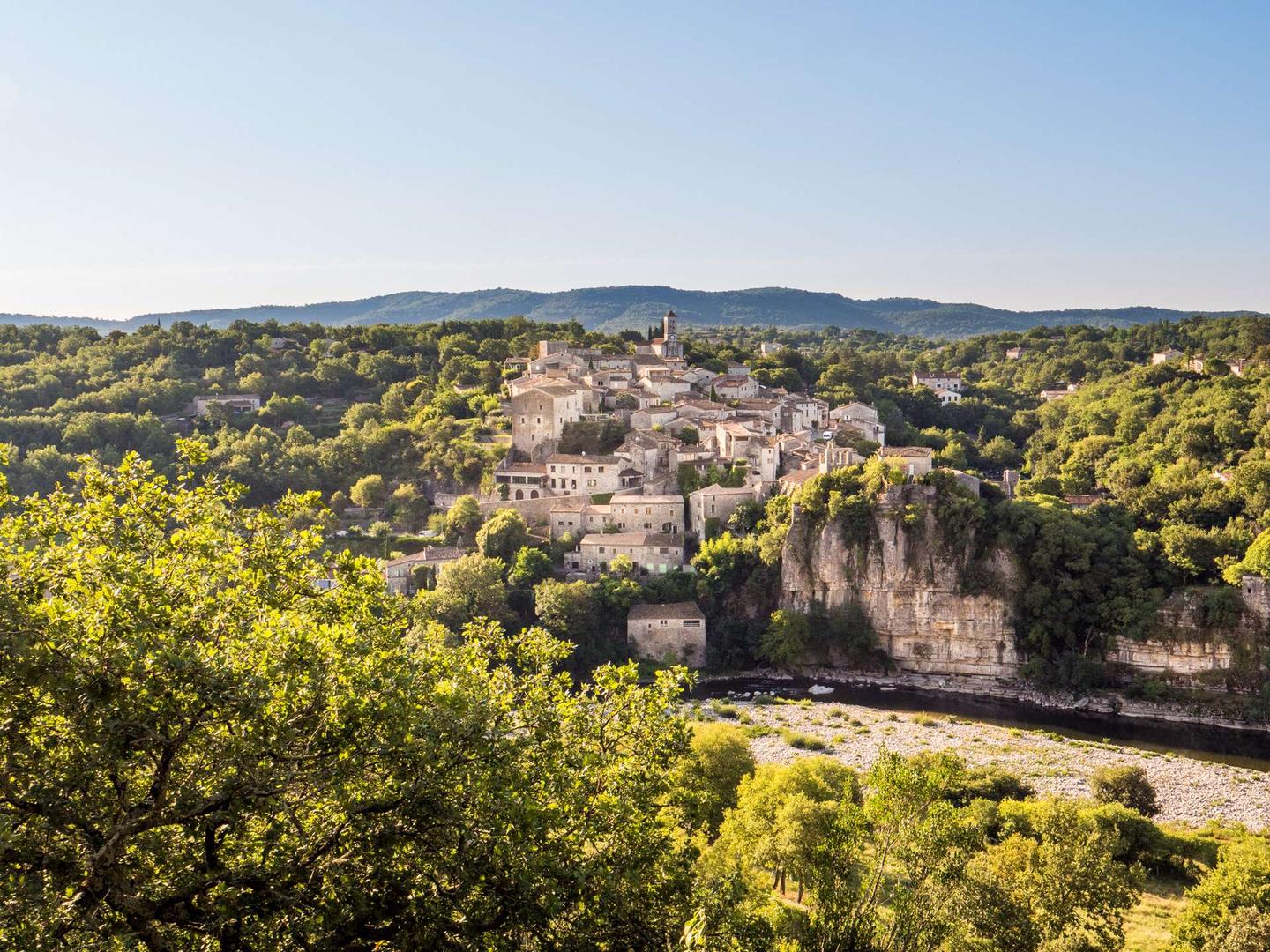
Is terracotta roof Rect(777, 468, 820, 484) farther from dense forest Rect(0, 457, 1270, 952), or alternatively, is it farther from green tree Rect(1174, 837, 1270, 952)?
dense forest Rect(0, 457, 1270, 952)

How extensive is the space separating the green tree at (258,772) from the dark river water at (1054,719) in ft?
105

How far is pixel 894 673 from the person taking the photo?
43.1m

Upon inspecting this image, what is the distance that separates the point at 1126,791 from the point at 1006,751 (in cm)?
506

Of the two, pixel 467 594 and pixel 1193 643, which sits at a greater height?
pixel 467 594

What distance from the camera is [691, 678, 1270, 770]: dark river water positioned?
3366 centimetres

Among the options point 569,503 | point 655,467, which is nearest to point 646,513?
point 569,503

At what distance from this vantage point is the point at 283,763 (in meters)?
7.41

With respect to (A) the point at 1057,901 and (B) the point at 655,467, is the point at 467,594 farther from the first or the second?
(A) the point at 1057,901

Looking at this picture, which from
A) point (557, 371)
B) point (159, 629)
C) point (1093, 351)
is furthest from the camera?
point (1093, 351)

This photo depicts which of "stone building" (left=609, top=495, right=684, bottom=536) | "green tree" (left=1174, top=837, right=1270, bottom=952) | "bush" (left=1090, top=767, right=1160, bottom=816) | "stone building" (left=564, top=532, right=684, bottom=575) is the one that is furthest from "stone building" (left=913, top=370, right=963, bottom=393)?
"green tree" (left=1174, top=837, right=1270, bottom=952)

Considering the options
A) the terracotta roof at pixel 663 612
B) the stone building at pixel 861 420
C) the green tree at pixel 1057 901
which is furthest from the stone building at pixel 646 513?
the green tree at pixel 1057 901

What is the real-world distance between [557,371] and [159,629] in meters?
56.7

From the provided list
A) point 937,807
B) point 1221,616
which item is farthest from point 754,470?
point 937,807

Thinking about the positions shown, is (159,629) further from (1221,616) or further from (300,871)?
(1221,616)
